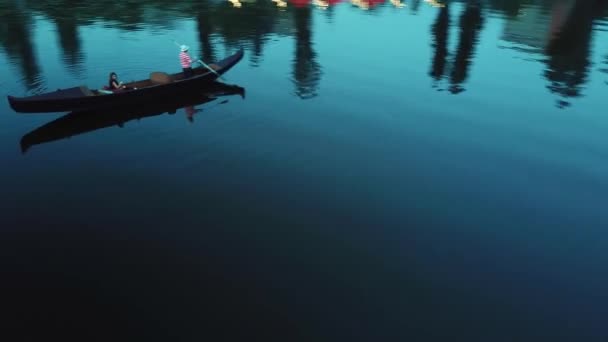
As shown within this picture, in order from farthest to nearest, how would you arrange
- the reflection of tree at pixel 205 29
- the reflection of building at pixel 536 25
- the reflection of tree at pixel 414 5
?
the reflection of tree at pixel 414 5
the reflection of building at pixel 536 25
the reflection of tree at pixel 205 29

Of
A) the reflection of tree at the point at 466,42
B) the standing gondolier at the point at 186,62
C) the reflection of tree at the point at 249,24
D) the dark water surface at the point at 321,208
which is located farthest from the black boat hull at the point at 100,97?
the reflection of tree at the point at 466,42

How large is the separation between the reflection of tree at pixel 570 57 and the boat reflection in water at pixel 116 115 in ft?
90.6

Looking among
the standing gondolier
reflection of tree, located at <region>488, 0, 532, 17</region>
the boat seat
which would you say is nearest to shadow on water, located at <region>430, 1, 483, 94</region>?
reflection of tree, located at <region>488, 0, 532, 17</region>

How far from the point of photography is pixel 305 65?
42500 mm

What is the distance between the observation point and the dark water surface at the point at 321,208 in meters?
15.3

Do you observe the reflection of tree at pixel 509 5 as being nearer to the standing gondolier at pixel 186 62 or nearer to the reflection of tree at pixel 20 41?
the standing gondolier at pixel 186 62

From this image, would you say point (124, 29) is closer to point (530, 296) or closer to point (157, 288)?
point (157, 288)

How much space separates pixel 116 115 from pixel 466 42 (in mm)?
41099

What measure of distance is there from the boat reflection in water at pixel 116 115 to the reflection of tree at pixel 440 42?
18.8 metres

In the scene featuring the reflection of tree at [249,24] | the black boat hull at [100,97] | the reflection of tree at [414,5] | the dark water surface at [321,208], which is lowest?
the dark water surface at [321,208]

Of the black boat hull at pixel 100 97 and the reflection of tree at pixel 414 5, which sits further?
the reflection of tree at pixel 414 5

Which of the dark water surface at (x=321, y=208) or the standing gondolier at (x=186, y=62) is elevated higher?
the standing gondolier at (x=186, y=62)

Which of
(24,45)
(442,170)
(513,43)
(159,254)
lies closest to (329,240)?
(159,254)

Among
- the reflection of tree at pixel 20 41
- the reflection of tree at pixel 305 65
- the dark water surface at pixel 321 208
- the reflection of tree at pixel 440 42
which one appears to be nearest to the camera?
the dark water surface at pixel 321 208
